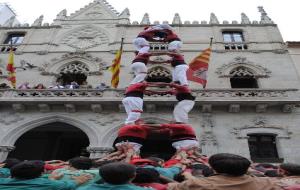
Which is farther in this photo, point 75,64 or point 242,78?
point 75,64

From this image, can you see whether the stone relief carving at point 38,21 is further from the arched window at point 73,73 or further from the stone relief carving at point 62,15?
the arched window at point 73,73

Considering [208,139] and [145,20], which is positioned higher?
[145,20]

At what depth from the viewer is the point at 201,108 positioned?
14508 mm

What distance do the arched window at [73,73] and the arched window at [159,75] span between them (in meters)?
4.08

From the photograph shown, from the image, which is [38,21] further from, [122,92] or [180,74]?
[180,74]

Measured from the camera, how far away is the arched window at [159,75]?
1811 centimetres

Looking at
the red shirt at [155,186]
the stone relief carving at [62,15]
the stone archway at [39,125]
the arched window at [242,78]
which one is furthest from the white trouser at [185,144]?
the stone relief carving at [62,15]

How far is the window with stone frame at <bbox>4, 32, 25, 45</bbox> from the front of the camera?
22078mm

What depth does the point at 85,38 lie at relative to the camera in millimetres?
21359

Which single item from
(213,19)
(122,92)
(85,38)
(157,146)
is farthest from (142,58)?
(213,19)

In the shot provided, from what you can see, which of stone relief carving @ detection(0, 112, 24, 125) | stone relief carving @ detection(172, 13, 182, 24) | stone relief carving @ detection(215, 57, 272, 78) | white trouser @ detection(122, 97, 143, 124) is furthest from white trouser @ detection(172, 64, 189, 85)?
stone relief carving @ detection(172, 13, 182, 24)

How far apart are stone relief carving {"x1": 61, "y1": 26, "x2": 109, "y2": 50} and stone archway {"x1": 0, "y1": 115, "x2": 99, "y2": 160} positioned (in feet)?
24.5

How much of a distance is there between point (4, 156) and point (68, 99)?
3844mm

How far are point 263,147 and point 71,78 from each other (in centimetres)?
1223
